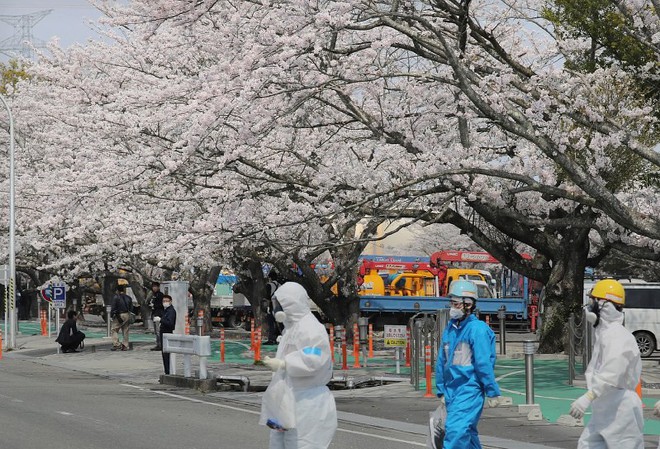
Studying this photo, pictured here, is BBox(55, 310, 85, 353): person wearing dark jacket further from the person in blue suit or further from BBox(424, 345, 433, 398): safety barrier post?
the person in blue suit

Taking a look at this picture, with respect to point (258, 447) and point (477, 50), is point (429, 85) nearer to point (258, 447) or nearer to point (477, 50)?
point (477, 50)

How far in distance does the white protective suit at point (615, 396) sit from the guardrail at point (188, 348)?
12.1m

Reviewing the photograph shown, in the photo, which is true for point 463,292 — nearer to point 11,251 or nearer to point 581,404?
point 581,404

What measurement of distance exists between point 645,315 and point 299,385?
21965 mm

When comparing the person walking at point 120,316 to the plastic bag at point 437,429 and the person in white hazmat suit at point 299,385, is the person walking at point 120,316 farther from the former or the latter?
the person in white hazmat suit at point 299,385

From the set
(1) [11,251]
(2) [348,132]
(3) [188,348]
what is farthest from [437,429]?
(1) [11,251]

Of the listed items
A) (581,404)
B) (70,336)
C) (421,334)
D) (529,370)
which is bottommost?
(529,370)

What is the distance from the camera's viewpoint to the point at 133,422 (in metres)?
14.6

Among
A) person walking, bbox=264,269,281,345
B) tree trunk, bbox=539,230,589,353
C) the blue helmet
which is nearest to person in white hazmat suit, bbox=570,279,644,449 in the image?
the blue helmet

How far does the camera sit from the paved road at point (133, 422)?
502 inches

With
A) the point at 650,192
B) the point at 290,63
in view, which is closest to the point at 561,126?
the point at 650,192

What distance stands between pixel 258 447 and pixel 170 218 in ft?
→ 56.1

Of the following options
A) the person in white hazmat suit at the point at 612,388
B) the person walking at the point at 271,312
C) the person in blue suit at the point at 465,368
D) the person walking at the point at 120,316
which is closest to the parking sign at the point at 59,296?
the person walking at the point at 120,316

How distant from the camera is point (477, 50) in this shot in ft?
74.2
